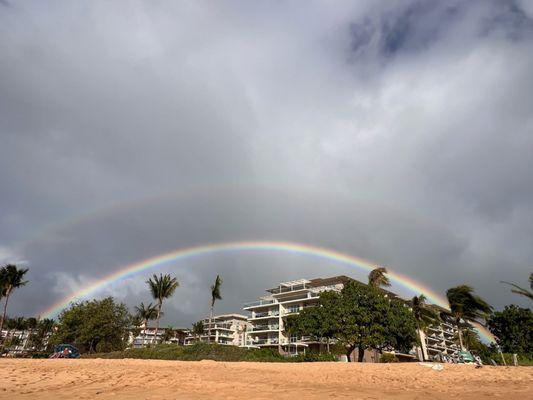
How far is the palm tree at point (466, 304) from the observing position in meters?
42.1

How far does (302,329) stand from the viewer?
1491 inches

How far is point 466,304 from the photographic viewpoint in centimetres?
4250

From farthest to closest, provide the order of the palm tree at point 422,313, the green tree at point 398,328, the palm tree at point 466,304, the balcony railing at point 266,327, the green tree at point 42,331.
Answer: the green tree at point 42,331 → the balcony railing at point 266,327 → the palm tree at point 422,313 → the palm tree at point 466,304 → the green tree at point 398,328

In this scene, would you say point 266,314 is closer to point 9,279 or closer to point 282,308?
point 282,308

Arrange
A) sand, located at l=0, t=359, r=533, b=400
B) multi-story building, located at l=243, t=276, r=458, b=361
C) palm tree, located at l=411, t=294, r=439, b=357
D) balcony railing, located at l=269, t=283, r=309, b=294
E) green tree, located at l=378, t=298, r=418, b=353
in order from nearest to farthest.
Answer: sand, located at l=0, t=359, r=533, b=400, green tree, located at l=378, t=298, r=418, b=353, palm tree, located at l=411, t=294, r=439, b=357, multi-story building, located at l=243, t=276, r=458, b=361, balcony railing, located at l=269, t=283, r=309, b=294

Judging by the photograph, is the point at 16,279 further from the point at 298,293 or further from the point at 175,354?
the point at 298,293

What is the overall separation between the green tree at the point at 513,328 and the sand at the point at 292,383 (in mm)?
43485

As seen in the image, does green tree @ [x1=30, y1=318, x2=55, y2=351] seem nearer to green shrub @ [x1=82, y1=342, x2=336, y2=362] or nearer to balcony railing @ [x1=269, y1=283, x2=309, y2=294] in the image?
balcony railing @ [x1=269, y1=283, x2=309, y2=294]

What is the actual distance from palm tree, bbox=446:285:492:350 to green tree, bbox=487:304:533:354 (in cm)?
1756

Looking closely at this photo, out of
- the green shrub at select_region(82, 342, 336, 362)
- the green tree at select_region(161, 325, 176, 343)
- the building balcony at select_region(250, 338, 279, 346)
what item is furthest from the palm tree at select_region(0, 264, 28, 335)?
the green tree at select_region(161, 325, 176, 343)

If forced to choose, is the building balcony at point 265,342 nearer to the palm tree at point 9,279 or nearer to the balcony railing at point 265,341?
the balcony railing at point 265,341

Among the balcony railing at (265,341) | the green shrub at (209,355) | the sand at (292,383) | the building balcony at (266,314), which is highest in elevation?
the building balcony at (266,314)

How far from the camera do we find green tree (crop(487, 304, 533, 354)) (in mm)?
54125

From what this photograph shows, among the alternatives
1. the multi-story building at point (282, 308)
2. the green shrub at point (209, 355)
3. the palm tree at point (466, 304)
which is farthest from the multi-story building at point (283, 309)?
the green shrub at point (209, 355)
